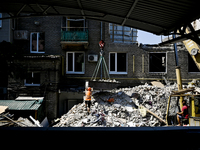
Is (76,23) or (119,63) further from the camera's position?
(76,23)

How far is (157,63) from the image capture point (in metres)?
17.4

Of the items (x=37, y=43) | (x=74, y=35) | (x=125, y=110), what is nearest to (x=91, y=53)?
(x=74, y=35)

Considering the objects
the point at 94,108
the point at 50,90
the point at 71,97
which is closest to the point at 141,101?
the point at 94,108

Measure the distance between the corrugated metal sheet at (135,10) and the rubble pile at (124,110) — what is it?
6.43m

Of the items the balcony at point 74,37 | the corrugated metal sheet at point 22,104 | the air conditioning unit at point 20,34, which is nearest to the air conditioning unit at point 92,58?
the balcony at point 74,37

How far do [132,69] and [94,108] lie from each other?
278 inches

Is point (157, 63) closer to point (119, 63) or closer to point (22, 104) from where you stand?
point (119, 63)

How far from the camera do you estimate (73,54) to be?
17172mm

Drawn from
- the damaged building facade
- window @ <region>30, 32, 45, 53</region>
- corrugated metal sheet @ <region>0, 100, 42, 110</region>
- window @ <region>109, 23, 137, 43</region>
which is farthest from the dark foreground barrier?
window @ <region>30, 32, 45, 53</region>

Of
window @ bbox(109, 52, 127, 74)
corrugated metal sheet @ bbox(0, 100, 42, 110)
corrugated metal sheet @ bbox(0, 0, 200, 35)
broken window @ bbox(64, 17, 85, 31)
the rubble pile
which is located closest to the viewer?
→ corrugated metal sheet @ bbox(0, 0, 200, 35)

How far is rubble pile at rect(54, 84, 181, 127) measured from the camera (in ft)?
35.0

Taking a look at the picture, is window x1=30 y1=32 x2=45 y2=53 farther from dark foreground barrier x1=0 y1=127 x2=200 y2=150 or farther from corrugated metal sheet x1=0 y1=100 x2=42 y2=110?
dark foreground barrier x1=0 y1=127 x2=200 y2=150

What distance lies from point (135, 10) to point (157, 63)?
13087mm

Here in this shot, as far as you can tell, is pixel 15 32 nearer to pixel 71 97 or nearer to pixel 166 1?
pixel 71 97
